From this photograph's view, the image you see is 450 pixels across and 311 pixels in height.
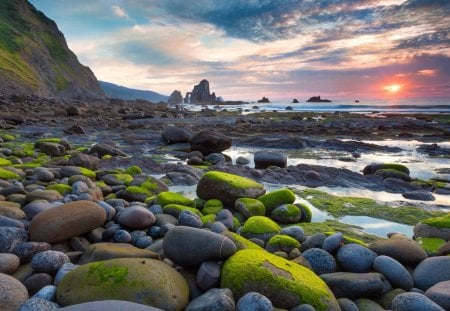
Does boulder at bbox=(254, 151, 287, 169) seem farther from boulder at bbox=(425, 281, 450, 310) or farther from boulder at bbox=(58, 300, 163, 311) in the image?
boulder at bbox=(58, 300, 163, 311)

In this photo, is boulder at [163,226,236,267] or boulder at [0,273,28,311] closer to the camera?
boulder at [0,273,28,311]

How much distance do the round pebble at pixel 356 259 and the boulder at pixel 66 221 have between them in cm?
303

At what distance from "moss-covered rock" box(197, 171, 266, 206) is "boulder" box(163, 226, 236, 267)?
314cm

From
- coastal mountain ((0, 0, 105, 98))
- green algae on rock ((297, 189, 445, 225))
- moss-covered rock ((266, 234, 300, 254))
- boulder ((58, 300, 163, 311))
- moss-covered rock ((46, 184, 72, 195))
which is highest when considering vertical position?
coastal mountain ((0, 0, 105, 98))

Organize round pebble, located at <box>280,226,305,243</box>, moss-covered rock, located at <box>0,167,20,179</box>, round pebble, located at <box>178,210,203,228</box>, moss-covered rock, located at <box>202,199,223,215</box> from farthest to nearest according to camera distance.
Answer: moss-covered rock, located at <box>0,167,20,179</box>
moss-covered rock, located at <box>202,199,223,215</box>
round pebble, located at <box>178,210,203,228</box>
round pebble, located at <box>280,226,305,243</box>

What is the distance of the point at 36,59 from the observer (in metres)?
76.9

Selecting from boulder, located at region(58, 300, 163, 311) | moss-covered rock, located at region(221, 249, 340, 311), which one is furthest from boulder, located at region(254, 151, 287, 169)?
boulder, located at region(58, 300, 163, 311)

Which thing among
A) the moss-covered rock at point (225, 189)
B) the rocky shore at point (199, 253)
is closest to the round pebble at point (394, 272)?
the rocky shore at point (199, 253)

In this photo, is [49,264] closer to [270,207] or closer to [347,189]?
[270,207]

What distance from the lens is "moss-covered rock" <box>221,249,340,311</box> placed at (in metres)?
3.34

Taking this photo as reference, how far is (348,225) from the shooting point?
6547 millimetres

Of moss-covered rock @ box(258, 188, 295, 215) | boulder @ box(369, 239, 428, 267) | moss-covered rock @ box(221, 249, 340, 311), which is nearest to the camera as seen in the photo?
moss-covered rock @ box(221, 249, 340, 311)

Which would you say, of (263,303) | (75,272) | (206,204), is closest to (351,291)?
(263,303)

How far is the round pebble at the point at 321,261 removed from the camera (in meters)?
4.12
